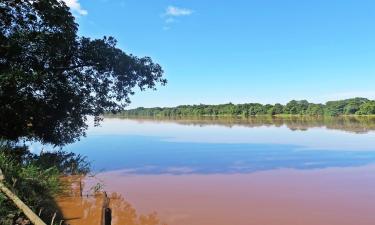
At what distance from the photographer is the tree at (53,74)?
14.0 m

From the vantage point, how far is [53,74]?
51.1 ft

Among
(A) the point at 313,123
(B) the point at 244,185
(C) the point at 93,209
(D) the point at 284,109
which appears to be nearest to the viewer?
(C) the point at 93,209

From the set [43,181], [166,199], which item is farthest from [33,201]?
[166,199]

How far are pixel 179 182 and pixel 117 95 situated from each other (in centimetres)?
547

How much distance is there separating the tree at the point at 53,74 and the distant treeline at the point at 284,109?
246 ft

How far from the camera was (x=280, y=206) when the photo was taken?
36.3 ft

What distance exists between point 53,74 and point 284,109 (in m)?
96.9

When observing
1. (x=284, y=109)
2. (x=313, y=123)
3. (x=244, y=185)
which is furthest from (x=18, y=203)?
(x=284, y=109)

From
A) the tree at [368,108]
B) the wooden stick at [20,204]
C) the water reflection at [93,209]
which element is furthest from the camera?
the tree at [368,108]

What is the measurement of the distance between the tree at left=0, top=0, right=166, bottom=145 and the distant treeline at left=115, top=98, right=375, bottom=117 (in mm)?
74877

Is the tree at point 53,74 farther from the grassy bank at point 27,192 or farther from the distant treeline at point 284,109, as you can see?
the distant treeline at point 284,109

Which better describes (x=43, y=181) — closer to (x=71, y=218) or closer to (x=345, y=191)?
(x=71, y=218)

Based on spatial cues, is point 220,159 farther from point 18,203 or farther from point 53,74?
point 18,203

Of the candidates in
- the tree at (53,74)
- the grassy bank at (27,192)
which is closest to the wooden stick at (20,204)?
the grassy bank at (27,192)
